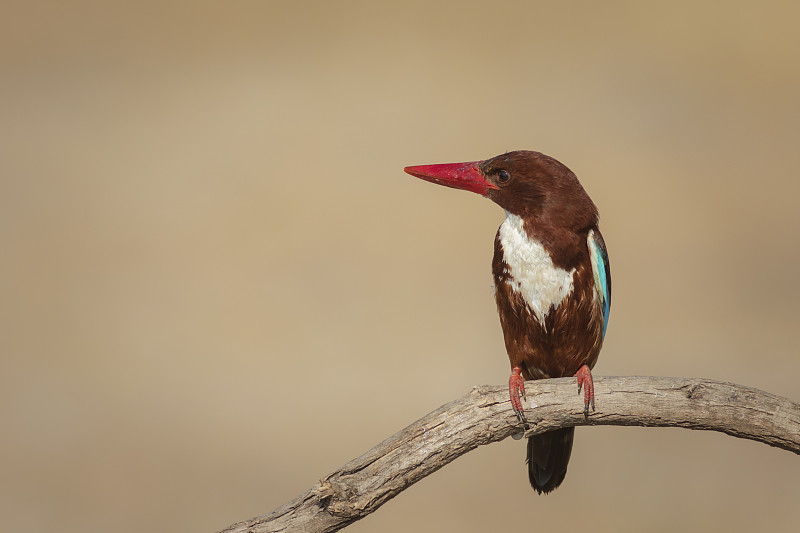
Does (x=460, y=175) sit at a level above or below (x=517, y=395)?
above

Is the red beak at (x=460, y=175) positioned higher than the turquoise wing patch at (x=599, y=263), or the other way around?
the red beak at (x=460, y=175)

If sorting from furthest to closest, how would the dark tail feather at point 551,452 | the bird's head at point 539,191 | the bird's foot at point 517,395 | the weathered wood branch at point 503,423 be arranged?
the dark tail feather at point 551,452 → the bird's head at point 539,191 → the bird's foot at point 517,395 → the weathered wood branch at point 503,423

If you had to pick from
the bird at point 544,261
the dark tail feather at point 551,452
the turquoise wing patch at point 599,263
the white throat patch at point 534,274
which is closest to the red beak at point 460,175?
the bird at point 544,261

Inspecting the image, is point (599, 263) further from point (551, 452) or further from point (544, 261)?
point (551, 452)

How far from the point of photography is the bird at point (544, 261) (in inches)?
86.5

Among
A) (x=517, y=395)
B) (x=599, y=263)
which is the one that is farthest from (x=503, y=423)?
(x=599, y=263)

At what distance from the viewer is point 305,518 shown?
6.23ft

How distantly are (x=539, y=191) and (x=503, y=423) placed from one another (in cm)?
65

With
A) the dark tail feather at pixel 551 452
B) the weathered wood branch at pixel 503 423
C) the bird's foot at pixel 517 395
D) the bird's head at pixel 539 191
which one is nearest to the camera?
the weathered wood branch at pixel 503 423

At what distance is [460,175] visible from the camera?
7.54ft

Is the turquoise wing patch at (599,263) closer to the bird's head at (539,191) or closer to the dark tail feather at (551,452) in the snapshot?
the bird's head at (539,191)

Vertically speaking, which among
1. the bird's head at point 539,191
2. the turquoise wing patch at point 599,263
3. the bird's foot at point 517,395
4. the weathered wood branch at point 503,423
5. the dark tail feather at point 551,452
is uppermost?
the bird's head at point 539,191

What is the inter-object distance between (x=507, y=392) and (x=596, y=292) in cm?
47

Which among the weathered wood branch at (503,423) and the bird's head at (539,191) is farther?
the bird's head at (539,191)
